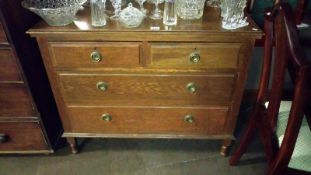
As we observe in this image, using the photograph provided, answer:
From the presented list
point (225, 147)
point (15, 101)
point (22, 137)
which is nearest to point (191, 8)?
point (225, 147)

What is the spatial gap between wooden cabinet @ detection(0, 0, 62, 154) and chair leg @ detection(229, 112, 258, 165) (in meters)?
1.12

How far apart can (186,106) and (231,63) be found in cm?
34

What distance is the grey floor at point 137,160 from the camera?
1.56 metres

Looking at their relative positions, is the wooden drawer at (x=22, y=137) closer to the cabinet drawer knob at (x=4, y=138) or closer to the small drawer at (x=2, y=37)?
the cabinet drawer knob at (x=4, y=138)

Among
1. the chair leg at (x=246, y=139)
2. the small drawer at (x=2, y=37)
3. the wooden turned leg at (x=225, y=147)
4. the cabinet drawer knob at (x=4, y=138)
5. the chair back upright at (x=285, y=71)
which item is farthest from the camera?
the wooden turned leg at (x=225, y=147)

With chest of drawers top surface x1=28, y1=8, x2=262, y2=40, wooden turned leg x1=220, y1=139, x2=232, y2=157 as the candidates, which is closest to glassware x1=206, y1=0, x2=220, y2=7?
chest of drawers top surface x1=28, y1=8, x2=262, y2=40

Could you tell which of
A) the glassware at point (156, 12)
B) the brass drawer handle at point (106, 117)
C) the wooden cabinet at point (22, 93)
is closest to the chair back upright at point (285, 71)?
the glassware at point (156, 12)

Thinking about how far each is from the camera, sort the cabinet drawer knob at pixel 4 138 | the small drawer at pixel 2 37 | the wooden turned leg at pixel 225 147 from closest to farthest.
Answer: the small drawer at pixel 2 37, the cabinet drawer knob at pixel 4 138, the wooden turned leg at pixel 225 147

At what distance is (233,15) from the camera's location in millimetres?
1219

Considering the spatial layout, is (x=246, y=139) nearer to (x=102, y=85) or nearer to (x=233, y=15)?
(x=233, y=15)

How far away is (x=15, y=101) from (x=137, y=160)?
786 mm

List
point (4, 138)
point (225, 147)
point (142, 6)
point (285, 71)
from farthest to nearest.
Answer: point (225, 147) < point (4, 138) < point (142, 6) < point (285, 71)

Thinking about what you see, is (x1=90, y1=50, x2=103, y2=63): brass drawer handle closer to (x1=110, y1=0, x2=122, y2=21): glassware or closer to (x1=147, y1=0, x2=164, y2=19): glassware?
(x1=110, y1=0, x2=122, y2=21): glassware

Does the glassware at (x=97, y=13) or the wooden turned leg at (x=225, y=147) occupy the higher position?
the glassware at (x=97, y=13)
